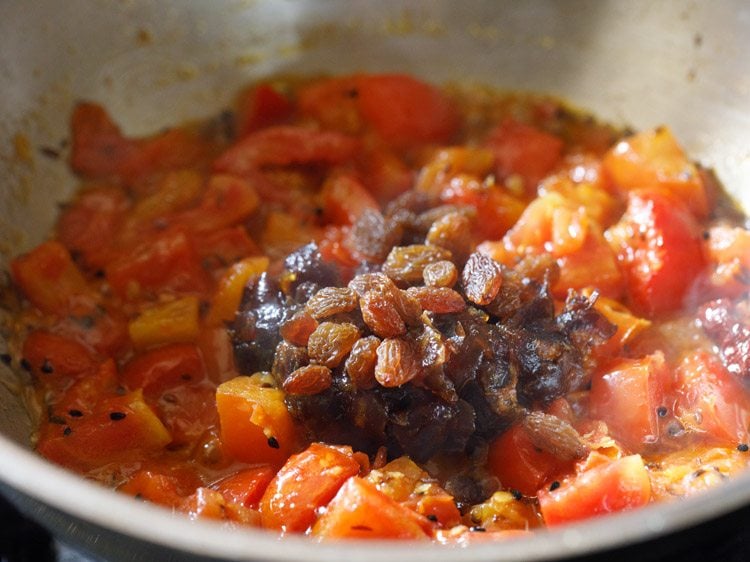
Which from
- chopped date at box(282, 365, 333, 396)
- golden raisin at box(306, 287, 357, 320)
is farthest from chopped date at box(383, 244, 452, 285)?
chopped date at box(282, 365, 333, 396)

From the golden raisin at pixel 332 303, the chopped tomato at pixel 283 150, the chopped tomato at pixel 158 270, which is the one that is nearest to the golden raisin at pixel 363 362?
the golden raisin at pixel 332 303

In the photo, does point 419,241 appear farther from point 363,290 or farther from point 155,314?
point 155,314

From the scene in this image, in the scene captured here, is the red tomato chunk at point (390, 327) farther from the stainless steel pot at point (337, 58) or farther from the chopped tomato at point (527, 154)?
the stainless steel pot at point (337, 58)

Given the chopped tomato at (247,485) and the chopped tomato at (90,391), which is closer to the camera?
the chopped tomato at (247,485)

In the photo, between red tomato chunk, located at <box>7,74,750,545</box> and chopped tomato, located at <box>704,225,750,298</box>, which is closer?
red tomato chunk, located at <box>7,74,750,545</box>

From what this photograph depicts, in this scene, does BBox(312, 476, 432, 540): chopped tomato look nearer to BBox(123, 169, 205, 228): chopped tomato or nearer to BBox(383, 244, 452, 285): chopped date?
BBox(383, 244, 452, 285): chopped date
